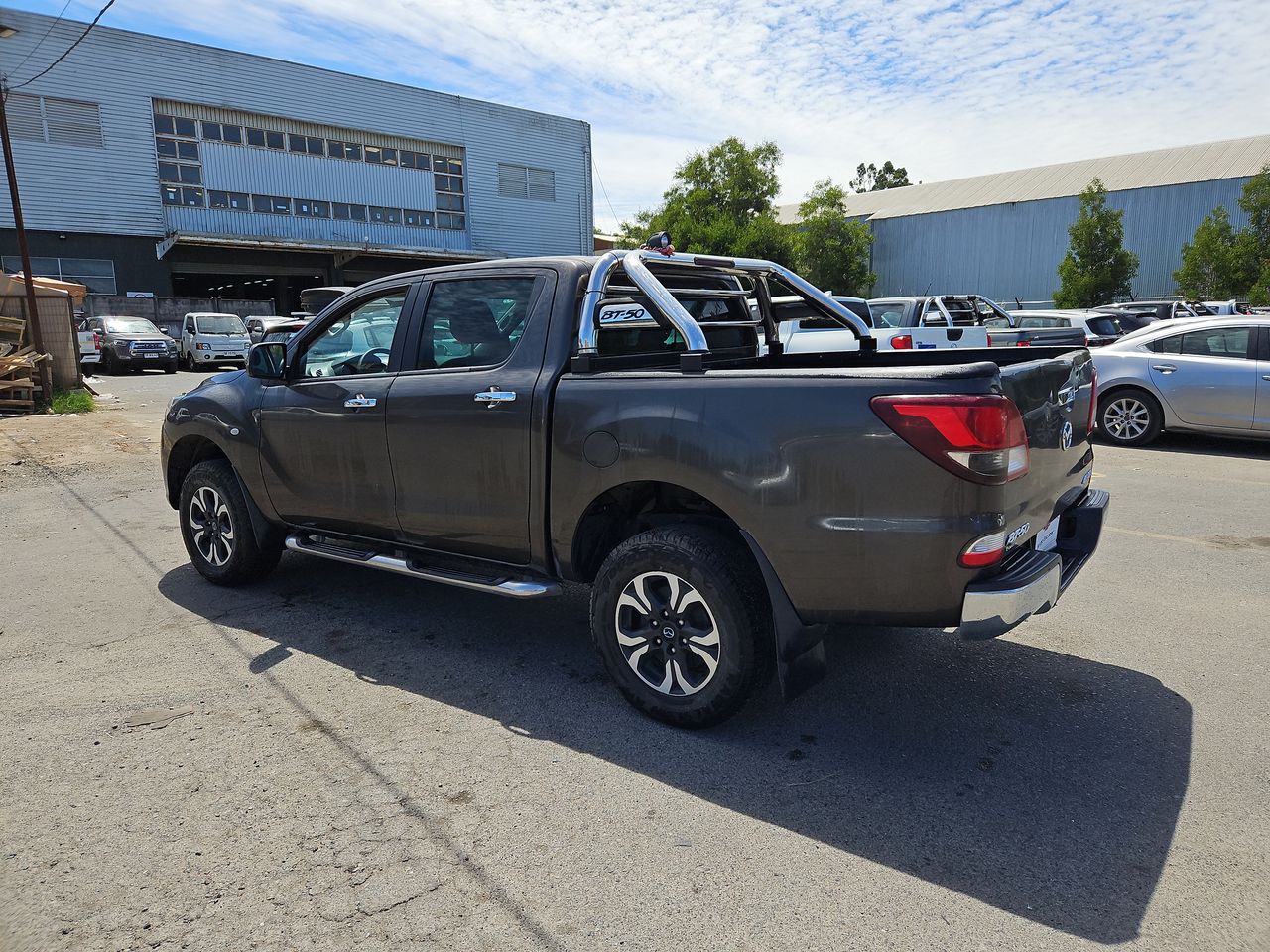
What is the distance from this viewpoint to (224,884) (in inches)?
101

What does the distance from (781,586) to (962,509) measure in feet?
2.29

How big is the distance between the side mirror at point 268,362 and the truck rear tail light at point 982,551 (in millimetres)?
3741

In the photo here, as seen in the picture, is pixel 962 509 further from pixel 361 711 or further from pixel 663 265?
pixel 361 711

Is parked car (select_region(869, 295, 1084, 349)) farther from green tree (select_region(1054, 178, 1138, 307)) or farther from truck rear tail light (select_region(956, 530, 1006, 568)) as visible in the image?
green tree (select_region(1054, 178, 1138, 307))

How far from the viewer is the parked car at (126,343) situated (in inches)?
917

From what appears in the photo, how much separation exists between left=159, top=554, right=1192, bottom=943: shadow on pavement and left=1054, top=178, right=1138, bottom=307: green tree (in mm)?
37776

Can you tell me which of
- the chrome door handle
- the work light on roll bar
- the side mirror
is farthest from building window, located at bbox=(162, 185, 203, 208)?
the chrome door handle

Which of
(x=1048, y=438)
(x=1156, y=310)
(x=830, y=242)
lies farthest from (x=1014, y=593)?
(x=830, y=242)

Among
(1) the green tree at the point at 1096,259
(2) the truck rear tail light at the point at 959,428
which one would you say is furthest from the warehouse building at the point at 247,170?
(2) the truck rear tail light at the point at 959,428

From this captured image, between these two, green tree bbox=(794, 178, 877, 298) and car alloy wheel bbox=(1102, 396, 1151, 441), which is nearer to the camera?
car alloy wheel bbox=(1102, 396, 1151, 441)

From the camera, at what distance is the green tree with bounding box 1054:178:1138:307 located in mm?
36219

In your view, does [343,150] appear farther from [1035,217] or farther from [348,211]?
[1035,217]

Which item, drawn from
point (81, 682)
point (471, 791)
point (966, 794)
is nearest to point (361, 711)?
point (471, 791)

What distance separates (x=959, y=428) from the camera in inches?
111
